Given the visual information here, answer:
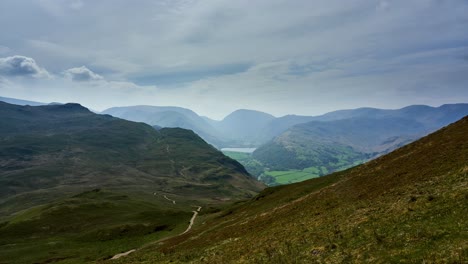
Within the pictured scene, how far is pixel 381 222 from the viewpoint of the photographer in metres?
27.5

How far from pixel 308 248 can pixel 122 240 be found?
225 feet

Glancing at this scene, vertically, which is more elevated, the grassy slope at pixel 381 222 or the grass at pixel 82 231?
the grassy slope at pixel 381 222

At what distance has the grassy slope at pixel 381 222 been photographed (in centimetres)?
2083

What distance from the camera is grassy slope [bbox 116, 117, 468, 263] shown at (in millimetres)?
20828

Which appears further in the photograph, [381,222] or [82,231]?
[82,231]

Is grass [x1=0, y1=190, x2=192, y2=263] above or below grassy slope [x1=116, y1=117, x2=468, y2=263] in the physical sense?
below

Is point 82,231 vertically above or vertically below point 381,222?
below

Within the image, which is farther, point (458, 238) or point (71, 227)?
point (71, 227)

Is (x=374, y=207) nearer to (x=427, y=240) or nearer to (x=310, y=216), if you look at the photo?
(x=310, y=216)

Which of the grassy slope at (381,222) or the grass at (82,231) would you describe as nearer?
the grassy slope at (381,222)

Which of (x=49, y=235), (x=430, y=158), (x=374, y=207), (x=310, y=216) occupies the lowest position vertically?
(x=49, y=235)

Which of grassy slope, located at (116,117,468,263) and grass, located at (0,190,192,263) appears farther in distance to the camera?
grass, located at (0,190,192,263)

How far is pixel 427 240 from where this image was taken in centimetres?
2062

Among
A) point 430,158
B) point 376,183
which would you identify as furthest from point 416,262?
point 430,158
